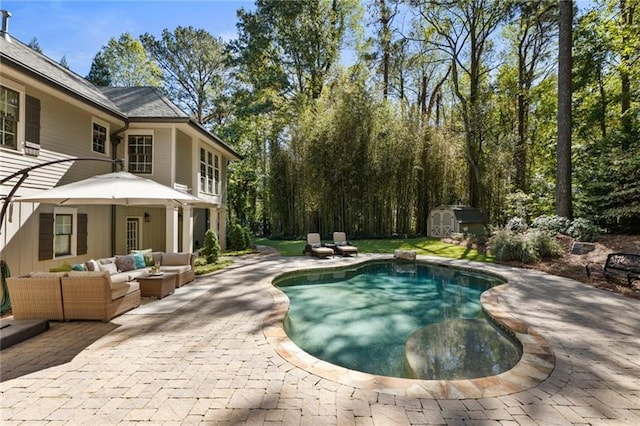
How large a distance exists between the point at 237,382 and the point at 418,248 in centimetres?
1029

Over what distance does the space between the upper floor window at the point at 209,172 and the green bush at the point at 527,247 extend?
9.28 m

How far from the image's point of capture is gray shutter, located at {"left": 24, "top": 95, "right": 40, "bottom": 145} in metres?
5.73

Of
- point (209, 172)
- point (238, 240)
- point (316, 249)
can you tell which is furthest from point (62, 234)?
point (316, 249)

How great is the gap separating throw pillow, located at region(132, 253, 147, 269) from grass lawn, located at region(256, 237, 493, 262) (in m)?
4.77

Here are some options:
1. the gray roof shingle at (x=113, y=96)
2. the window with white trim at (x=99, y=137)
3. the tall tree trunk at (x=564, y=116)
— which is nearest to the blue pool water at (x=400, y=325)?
the tall tree trunk at (x=564, y=116)

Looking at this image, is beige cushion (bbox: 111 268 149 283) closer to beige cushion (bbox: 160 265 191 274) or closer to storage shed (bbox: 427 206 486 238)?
beige cushion (bbox: 160 265 191 274)

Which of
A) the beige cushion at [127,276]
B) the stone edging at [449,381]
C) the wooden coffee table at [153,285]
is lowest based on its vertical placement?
the stone edging at [449,381]

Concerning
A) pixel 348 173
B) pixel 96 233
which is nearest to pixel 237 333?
pixel 96 233

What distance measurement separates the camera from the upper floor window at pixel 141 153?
859 cm

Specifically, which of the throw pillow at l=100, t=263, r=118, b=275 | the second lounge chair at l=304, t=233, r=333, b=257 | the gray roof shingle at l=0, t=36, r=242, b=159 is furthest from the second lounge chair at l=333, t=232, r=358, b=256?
the throw pillow at l=100, t=263, r=118, b=275

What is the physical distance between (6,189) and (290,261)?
613 centimetres

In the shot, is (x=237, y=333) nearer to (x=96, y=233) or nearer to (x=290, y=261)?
(x=290, y=261)

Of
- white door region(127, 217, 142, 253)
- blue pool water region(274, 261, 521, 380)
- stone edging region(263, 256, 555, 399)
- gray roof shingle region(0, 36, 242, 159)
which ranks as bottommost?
blue pool water region(274, 261, 521, 380)

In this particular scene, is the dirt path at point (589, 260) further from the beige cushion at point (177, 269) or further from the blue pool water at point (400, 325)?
the beige cushion at point (177, 269)
